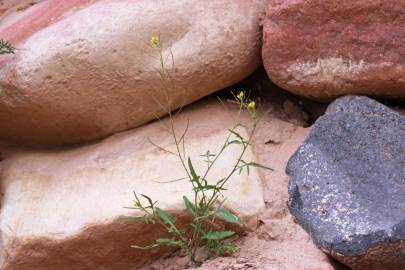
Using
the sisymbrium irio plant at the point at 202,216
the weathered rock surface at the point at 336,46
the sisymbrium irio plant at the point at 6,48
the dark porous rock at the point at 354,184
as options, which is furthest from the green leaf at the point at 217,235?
the sisymbrium irio plant at the point at 6,48

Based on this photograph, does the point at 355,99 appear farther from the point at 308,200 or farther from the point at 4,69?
the point at 4,69

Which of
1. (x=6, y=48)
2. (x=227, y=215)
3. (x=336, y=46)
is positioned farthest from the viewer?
(x=6, y=48)

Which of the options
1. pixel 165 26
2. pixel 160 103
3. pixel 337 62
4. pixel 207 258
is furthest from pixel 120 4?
pixel 207 258

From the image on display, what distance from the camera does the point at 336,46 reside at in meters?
2.11

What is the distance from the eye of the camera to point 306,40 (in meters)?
2.13

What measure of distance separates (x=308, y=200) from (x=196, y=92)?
1.64ft

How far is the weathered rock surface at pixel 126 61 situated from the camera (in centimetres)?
220

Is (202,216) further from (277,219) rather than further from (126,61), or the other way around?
(126,61)

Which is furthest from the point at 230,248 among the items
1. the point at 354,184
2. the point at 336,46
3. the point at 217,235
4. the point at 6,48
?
the point at 6,48

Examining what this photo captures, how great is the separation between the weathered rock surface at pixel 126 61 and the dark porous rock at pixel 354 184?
34cm

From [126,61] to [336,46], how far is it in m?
0.55

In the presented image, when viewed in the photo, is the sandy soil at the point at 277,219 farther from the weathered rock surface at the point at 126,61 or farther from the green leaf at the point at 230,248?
the weathered rock surface at the point at 126,61

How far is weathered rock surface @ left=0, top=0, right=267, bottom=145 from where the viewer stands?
7.21 feet

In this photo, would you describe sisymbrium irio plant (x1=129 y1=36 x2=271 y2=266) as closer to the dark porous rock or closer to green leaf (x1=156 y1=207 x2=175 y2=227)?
green leaf (x1=156 y1=207 x2=175 y2=227)
